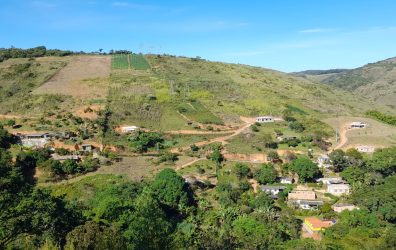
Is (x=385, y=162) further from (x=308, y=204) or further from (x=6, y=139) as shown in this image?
(x=6, y=139)

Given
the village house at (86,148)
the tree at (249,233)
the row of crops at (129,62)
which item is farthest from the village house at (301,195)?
the row of crops at (129,62)

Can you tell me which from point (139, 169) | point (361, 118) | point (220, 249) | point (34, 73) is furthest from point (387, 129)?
point (34, 73)

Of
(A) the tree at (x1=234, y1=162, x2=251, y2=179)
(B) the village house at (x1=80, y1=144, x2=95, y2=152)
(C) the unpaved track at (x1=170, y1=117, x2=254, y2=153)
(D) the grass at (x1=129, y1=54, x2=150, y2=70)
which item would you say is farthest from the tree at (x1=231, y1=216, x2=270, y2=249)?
(D) the grass at (x1=129, y1=54, x2=150, y2=70)

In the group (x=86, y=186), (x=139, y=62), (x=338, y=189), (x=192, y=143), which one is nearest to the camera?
(x=86, y=186)

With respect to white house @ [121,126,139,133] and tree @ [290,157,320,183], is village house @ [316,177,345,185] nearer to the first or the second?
tree @ [290,157,320,183]

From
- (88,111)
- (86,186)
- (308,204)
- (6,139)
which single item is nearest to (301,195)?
(308,204)

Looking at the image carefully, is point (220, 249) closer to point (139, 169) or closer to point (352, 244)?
point (352, 244)
